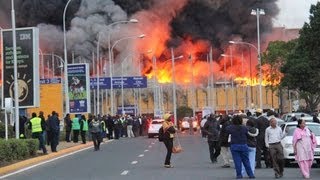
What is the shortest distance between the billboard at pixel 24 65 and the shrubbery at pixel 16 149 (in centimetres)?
271

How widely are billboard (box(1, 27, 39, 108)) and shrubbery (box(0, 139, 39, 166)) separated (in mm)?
2706

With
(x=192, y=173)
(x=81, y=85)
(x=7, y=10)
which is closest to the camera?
(x=192, y=173)

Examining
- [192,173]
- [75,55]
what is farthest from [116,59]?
[192,173]

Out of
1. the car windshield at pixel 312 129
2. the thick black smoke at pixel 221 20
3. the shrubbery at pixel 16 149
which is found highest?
the thick black smoke at pixel 221 20

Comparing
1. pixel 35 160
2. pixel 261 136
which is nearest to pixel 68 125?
pixel 35 160

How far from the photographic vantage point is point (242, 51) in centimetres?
11275

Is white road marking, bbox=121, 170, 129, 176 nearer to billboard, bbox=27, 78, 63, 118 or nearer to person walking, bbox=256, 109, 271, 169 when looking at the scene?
person walking, bbox=256, 109, 271, 169

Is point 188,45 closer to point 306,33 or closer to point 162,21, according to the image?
point 162,21

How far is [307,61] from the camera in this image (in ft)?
164

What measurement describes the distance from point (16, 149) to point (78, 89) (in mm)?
20298

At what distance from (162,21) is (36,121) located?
82.3 meters

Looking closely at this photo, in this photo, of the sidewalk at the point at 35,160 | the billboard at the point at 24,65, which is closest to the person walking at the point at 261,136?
the sidewalk at the point at 35,160

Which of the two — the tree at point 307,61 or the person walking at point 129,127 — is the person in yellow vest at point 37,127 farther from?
the person walking at point 129,127

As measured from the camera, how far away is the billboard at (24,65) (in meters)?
30.0
